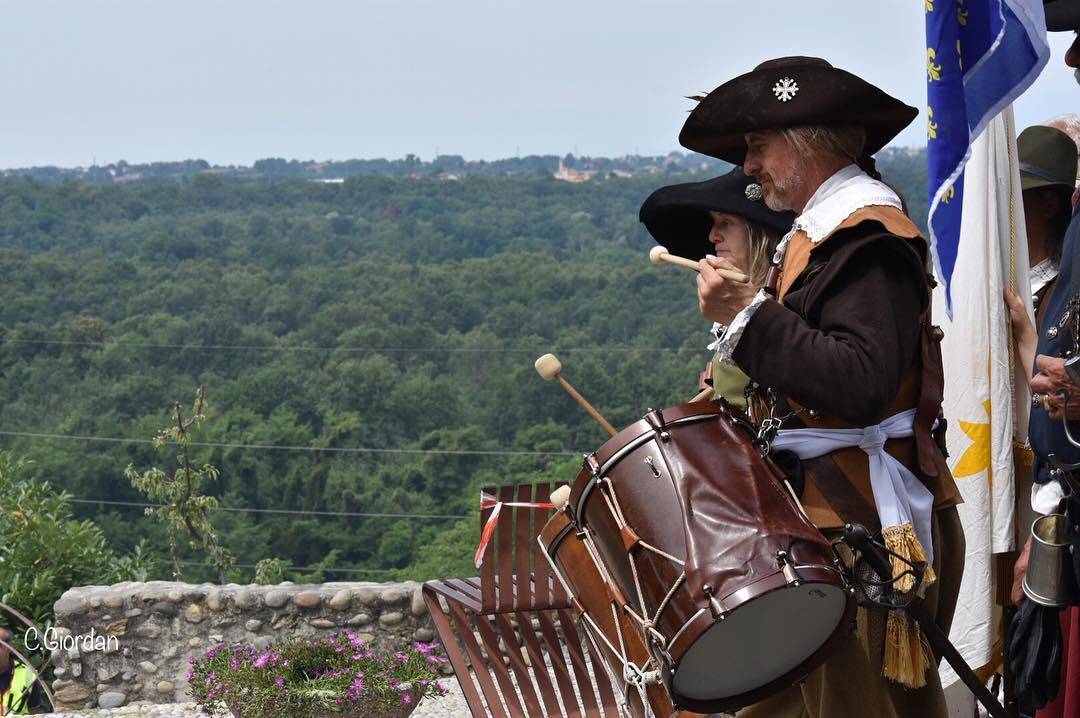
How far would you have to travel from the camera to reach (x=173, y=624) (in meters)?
6.84

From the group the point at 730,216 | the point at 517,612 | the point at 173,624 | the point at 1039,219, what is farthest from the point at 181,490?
the point at 730,216

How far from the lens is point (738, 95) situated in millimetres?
2490

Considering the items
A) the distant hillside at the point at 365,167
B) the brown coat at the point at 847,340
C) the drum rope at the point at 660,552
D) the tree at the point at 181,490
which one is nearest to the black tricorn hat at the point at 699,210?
the brown coat at the point at 847,340

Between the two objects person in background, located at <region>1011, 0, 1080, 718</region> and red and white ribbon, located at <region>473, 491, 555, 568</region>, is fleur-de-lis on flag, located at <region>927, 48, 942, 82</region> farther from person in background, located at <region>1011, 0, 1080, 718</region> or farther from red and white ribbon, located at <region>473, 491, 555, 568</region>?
red and white ribbon, located at <region>473, 491, 555, 568</region>

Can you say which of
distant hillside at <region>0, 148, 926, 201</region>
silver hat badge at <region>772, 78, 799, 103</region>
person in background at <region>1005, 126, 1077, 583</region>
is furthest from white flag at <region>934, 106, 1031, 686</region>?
distant hillside at <region>0, 148, 926, 201</region>

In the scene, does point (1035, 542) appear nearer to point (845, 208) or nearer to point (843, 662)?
point (843, 662)

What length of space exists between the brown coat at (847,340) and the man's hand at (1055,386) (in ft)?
1.10

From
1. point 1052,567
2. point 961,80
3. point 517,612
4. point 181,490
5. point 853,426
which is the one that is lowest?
point 181,490

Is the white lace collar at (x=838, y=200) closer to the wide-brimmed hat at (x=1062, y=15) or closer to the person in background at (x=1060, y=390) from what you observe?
the person in background at (x=1060, y=390)

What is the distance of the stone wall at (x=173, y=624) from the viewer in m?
6.61

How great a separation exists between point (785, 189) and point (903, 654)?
2.94 ft

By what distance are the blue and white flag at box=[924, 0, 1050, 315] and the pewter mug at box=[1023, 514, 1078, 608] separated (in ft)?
1.65

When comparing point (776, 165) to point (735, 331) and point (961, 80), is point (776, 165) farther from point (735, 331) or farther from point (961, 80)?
point (961, 80)

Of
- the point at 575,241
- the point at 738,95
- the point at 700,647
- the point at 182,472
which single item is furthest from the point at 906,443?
the point at 575,241
